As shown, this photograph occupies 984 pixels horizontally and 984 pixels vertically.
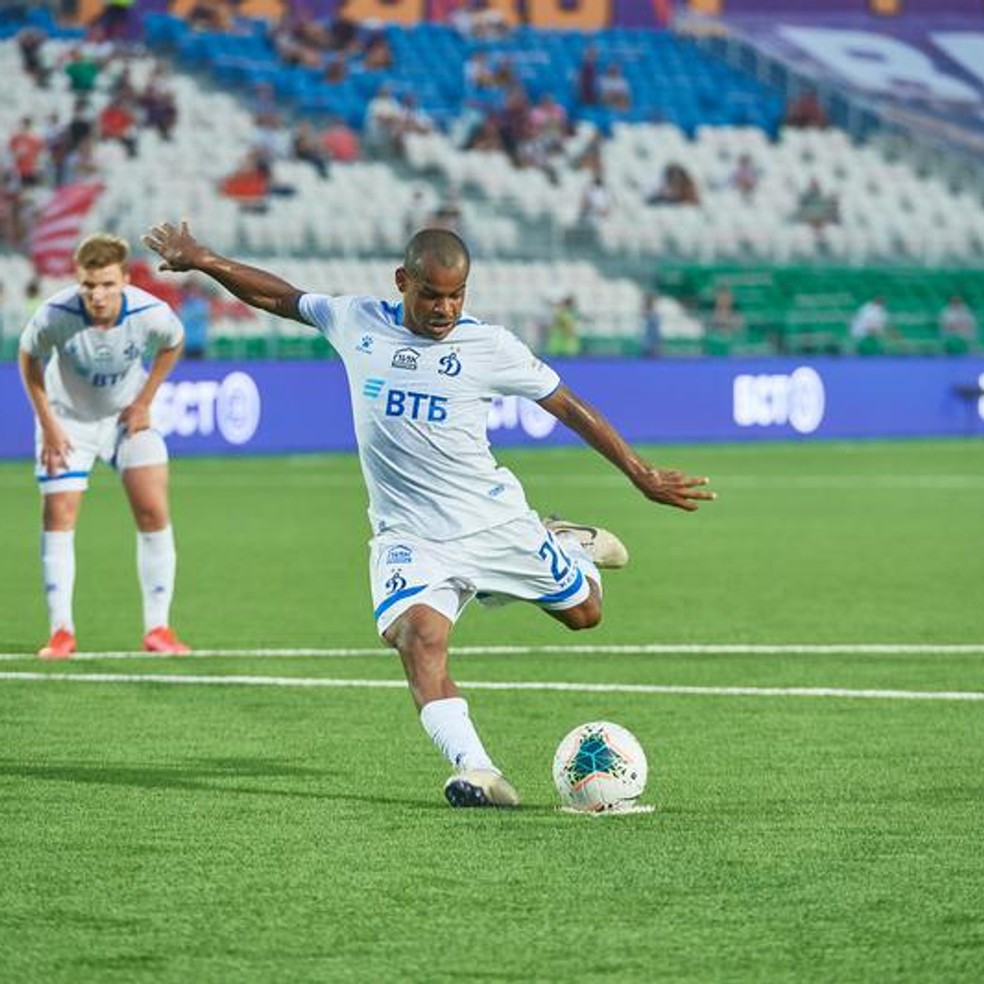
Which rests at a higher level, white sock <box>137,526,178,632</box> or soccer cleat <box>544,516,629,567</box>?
soccer cleat <box>544,516,629,567</box>

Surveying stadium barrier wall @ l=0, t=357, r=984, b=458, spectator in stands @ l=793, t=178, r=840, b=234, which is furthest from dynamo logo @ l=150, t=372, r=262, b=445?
spectator in stands @ l=793, t=178, r=840, b=234

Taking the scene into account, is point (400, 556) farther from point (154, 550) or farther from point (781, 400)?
point (781, 400)

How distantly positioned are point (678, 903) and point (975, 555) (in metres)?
12.6

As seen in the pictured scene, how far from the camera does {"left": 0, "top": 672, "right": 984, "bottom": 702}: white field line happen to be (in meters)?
10.9

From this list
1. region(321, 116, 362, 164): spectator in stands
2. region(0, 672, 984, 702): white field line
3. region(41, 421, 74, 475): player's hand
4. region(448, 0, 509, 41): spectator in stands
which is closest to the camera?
region(0, 672, 984, 702): white field line

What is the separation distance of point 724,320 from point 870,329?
8.30 ft

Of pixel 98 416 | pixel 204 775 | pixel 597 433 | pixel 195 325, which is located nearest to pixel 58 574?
pixel 98 416

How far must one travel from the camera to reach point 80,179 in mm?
32531

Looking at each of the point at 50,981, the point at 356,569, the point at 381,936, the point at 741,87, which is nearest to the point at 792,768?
the point at 381,936

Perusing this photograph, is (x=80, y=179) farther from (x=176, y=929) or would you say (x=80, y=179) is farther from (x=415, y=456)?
(x=176, y=929)

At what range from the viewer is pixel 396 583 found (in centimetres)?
825

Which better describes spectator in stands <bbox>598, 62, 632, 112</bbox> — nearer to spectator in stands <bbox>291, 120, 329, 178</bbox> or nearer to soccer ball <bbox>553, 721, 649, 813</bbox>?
spectator in stands <bbox>291, 120, 329, 178</bbox>

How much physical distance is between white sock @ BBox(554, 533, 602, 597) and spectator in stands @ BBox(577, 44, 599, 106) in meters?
33.9

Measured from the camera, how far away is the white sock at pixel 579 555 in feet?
29.5
